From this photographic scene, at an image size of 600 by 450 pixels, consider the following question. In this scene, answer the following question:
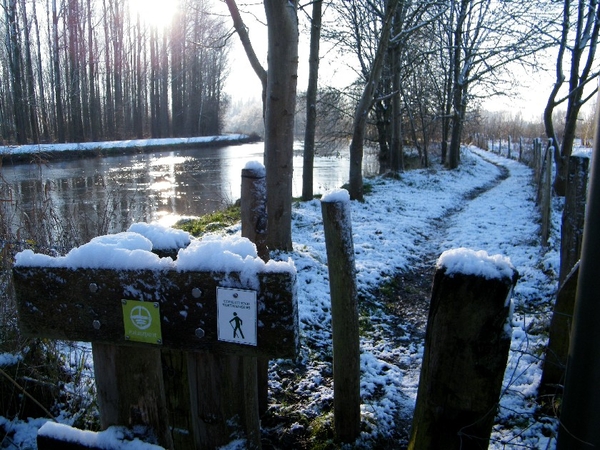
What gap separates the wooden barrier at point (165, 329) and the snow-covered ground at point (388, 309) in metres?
1.33

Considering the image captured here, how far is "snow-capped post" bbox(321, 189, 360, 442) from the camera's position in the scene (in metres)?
2.83

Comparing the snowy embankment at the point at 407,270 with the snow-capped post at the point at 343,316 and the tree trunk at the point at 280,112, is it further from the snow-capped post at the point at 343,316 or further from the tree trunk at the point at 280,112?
the tree trunk at the point at 280,112

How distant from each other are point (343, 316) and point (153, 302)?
64.1 inches

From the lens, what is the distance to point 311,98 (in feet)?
35.7

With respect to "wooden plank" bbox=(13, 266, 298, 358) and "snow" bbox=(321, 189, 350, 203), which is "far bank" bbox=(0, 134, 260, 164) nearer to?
"snow" bbox=(321, 189, 350, 203)

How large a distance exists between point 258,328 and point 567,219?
354cm

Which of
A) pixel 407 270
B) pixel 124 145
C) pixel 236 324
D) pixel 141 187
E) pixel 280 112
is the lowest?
pixel 407 270

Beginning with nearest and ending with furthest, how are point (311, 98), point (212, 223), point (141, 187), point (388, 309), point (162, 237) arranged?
point (162, 237)
point (388, 309)
point (212, 223)
point (311, 98)
point (141, 187)

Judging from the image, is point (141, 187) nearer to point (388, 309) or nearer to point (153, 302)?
point (388, 309)

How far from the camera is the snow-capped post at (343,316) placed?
2.83 m

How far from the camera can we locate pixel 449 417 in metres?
1.64

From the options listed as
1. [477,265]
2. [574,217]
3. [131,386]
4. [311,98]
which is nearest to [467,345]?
[477,265]

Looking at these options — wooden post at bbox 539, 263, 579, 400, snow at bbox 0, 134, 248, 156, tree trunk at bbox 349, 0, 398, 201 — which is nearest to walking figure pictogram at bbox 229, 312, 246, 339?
wooden post at bbox 539, 263, 579, 400

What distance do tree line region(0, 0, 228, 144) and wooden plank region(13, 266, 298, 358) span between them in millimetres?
22655
